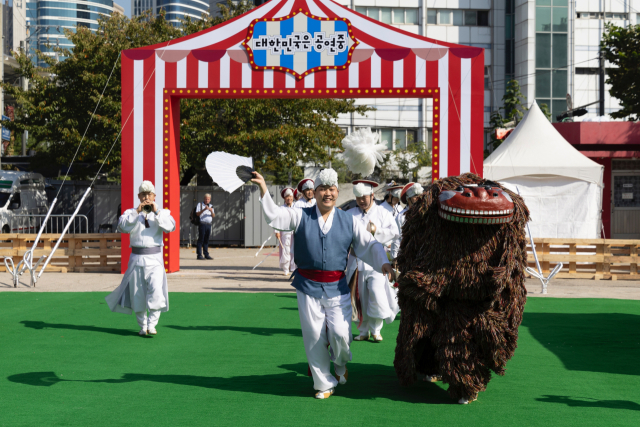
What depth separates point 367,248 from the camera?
217 inches

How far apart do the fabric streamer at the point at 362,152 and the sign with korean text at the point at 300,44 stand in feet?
4.72

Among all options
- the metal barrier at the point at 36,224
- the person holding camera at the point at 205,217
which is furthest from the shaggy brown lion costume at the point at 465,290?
the metal barrier at the point at 36,224

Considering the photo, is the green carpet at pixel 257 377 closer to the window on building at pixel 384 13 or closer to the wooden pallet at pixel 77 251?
the wooden pallet at pixel 77 251

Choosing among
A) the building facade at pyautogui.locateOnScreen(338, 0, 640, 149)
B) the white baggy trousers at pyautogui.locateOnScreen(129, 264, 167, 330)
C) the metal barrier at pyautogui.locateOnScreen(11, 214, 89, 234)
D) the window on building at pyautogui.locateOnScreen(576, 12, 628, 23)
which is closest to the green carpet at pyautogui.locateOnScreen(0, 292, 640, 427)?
the white baggy trousers at pyautogui.locateOnScreen(129, 264, 167, 330)

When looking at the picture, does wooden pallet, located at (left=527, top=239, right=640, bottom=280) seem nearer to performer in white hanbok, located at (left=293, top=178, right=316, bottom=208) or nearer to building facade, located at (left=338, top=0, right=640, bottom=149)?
performer in white hanbok, located at (left=293, top=178, right=316, bottom=208)

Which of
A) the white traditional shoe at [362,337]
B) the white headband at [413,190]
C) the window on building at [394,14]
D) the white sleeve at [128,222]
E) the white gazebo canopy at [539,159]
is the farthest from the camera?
the window on building at [394,14]

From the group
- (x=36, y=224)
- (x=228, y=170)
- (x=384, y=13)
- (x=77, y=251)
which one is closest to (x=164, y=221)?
(x=228, y=170)

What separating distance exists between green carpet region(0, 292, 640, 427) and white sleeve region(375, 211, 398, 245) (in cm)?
116

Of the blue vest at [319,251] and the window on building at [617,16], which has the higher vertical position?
the window on building at [617,16]

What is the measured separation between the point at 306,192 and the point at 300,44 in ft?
11.8

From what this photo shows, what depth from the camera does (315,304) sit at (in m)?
5.30

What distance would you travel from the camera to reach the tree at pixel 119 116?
70.6 feet

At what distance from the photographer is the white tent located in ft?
52.3

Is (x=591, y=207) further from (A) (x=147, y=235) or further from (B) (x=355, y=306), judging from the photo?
(A) (x=147, y=235)
